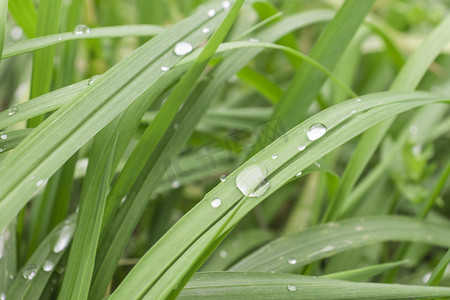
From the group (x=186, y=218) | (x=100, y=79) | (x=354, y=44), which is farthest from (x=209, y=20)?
(x=354, y=44)

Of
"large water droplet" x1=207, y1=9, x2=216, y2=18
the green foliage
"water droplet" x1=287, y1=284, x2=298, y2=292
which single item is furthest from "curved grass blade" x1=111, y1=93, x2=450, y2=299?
"large water droplet" x1=207, y1=9, x2=216, y2=18

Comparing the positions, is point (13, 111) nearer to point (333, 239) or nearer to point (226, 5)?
point (226, 5)

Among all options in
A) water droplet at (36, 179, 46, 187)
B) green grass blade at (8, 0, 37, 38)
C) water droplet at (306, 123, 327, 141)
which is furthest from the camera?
green grass blade at (8, 0, 37, 38)

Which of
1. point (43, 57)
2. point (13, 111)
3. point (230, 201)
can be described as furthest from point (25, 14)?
point (230, 201)

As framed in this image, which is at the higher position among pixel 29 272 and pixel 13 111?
pixel 13 111

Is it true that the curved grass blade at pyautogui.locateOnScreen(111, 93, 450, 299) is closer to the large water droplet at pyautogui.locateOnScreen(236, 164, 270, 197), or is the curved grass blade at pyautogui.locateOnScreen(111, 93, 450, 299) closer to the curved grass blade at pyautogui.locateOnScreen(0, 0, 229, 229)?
the large water droplet at pyautogui.locateOnScreen(236, 164, 270, 197)

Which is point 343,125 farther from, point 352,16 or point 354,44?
point 354,44
